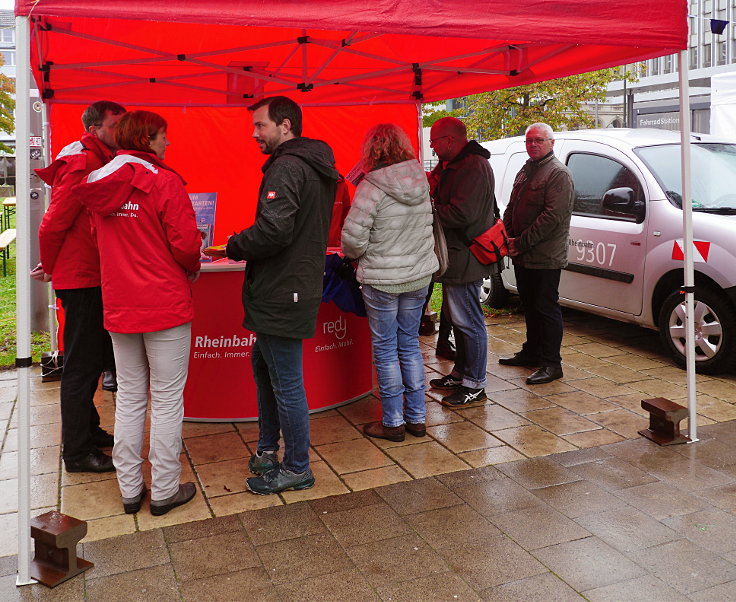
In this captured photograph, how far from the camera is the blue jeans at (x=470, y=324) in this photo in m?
5.39

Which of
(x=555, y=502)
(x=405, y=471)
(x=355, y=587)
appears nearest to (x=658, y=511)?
(x=555, y=502)

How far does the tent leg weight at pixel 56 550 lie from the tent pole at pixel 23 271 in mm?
55

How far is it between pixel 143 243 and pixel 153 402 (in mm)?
811

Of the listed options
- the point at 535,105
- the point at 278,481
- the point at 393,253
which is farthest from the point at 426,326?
the point at 535,105

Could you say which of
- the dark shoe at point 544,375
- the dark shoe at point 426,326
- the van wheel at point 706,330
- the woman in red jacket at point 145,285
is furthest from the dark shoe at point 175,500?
the van wheel at point 706,330

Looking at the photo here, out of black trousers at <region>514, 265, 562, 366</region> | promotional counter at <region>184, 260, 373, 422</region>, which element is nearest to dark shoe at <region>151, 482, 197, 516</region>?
promotional counter at <region>184, 260, 373, 422</region>

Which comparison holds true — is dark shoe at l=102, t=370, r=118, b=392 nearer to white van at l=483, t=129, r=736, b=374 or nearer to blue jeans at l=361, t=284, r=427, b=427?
blue jeans at l=361, t=284, r=427, b=427

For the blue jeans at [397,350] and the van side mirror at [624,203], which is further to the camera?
the van side mirror at [624,203]

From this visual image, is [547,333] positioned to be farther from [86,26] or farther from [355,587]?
[86,26]

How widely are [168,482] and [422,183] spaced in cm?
220

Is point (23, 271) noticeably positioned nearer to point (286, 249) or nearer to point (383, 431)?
point (286, 249)

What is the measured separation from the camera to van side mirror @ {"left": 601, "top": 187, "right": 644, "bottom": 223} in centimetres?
654

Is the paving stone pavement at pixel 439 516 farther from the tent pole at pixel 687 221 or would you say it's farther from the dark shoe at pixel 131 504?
the tent pole at pixel 687 221

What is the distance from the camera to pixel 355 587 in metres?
3.17
